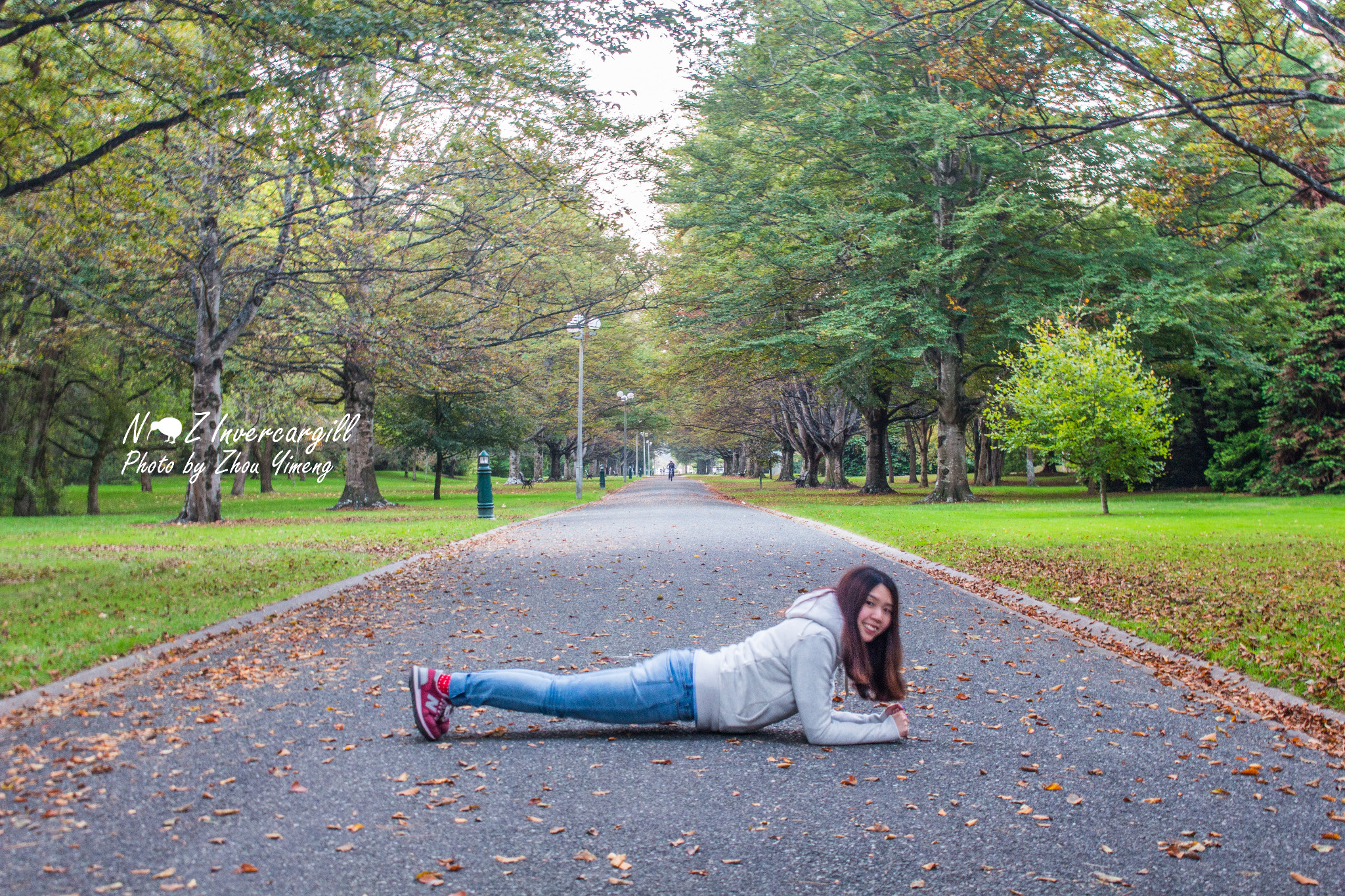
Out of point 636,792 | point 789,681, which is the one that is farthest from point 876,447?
point 636,792

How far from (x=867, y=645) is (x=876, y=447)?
3576 centimetres

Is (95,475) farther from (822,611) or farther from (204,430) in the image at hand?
(822,611)

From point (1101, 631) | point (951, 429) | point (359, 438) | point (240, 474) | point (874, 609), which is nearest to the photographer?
point (874, 609)

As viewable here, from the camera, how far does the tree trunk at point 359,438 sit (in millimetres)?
28625

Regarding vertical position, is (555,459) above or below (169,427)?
below

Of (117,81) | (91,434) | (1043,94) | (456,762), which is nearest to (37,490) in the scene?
(91,434)

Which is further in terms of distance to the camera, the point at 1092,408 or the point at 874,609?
the point at 1092,408

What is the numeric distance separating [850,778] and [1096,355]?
822 inches

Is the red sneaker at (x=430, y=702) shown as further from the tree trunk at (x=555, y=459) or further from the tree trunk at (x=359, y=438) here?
the tree trunk at (x=555, y=459)

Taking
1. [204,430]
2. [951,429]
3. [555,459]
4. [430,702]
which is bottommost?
[430,702]

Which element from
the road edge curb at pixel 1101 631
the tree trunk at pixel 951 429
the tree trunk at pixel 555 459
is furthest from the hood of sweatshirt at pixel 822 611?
the tree trunk at pixel 555 459

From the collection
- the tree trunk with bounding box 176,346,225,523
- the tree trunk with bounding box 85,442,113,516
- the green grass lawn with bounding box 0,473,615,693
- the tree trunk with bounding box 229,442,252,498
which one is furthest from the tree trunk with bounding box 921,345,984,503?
the tree trunk with bounding box 229,442,252,498

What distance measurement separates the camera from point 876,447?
39750 mm

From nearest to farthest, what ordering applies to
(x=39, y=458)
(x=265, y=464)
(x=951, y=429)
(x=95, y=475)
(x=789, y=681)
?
1. (x=789, y=681)
2. (x=39, y=458)
3. (x=95, y=475)
4. (x=951, y=429)
5. (x=265, y=464)
